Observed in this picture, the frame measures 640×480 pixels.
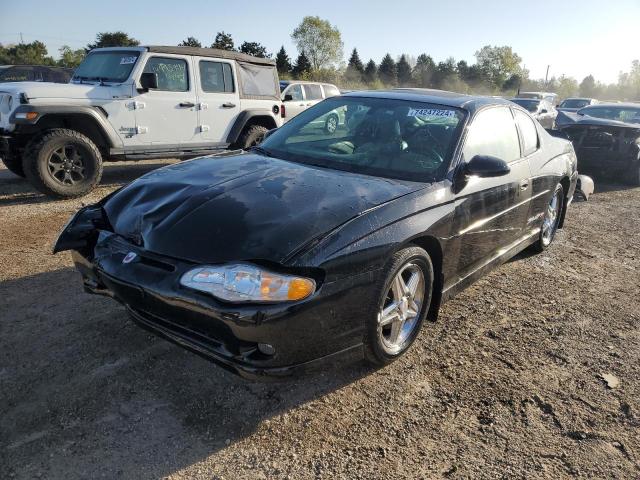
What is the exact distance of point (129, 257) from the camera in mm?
2535

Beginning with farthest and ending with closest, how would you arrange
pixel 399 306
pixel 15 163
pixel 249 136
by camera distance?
1. pixel 249 136
2. pixel 15 163
3. pixel 399 306

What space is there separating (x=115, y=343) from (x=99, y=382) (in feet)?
1.33

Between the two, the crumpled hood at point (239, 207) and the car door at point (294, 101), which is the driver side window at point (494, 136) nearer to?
the crumpled hood at point (239, 207)

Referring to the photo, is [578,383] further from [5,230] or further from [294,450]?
[5,230]

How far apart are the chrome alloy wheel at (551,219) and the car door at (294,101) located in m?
8.01

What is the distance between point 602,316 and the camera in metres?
3.79

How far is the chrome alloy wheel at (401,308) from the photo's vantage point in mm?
2738

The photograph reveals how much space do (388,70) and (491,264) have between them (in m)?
70.4

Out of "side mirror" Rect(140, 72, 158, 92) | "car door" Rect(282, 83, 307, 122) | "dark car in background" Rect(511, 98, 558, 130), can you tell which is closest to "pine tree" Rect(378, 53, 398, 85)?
"dark car in background" Rect(511, 98, 558, 130)

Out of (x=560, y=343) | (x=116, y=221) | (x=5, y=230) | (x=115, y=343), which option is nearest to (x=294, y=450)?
(x=115, y=343)

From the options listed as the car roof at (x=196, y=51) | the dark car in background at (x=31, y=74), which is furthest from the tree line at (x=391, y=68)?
the car roof at (x=196, y=51)

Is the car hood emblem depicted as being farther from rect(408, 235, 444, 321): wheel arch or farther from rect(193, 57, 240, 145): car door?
rect(193, 57, 240, 145): car door

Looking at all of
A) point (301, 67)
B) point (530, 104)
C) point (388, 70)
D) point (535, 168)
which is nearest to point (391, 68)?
point (388, 70)

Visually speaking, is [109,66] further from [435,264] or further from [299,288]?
[299,288]
